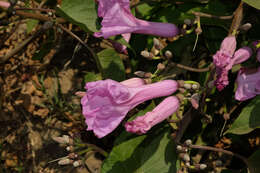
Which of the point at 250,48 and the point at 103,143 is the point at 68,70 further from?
the point at 250,48

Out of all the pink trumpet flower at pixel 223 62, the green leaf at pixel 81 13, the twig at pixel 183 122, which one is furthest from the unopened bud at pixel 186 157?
the green leaf at pixel 81 13

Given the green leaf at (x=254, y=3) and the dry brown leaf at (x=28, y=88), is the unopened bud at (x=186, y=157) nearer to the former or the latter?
the green leaf at (x=254, y=3)

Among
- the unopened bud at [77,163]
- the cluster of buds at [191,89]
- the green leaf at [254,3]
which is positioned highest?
the green leaf at [254,3]

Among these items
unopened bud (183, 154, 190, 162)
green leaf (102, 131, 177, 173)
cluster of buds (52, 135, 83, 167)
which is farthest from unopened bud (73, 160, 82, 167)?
unopened bud (183, 154, 190, 162)

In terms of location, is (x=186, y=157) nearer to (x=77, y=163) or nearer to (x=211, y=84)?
(x=211, y=84)

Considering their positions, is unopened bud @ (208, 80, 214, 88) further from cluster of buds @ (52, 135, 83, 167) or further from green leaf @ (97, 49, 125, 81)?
cluster of buds @ (52, 135, 83, 167)

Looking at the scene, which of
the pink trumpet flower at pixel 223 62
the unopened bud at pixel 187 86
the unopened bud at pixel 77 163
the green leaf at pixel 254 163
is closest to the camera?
the pink trumpet flower at pixel 223 62

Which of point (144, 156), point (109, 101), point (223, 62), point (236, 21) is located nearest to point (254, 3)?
point (236, 21)

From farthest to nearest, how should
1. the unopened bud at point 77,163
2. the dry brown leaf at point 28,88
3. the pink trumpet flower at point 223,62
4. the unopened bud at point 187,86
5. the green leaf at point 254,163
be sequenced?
the dry brown leaf at point 28,88 < the unopened bud at point 77,163 < the green leaf at point 254,163 < the unopened bud at point 187,86 < the pink trumpet flower at point 223,62
